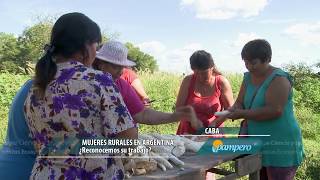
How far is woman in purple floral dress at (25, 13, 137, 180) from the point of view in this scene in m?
1.55

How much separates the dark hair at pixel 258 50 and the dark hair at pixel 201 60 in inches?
24.0

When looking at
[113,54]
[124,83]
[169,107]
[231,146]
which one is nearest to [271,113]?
[231,146]

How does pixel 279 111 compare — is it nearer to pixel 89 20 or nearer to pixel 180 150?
pixel 180 150

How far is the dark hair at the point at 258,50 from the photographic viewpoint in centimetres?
274

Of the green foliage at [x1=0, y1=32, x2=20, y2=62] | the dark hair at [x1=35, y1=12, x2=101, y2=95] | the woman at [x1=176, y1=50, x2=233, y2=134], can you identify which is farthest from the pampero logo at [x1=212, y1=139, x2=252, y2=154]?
the green foliage at [x1=0, y1=32, x2=20, y2=62]

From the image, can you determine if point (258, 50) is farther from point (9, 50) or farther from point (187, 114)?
point (9, 50)

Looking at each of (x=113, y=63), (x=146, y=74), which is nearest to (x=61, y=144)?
(x=113, y=63)

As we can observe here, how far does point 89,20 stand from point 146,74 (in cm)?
1122

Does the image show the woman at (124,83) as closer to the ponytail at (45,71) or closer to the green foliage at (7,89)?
the ponytail at (45,71)

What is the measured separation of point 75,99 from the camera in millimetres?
1549

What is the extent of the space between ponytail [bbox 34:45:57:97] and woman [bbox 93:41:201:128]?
789mm

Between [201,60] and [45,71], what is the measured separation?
6.47ft

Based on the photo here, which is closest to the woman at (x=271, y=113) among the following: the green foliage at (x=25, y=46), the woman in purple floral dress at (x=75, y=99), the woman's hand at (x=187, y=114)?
the woman's hand at (x=187, y=114)

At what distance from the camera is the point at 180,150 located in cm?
254
